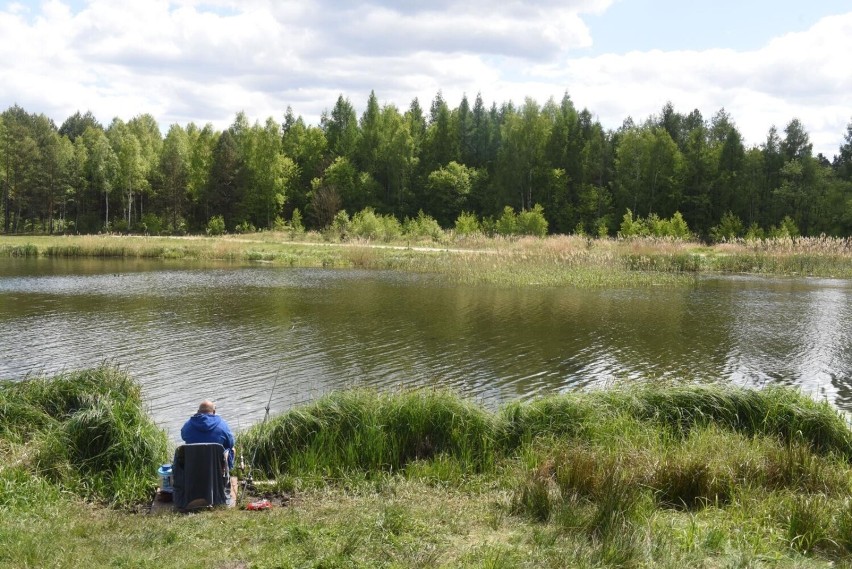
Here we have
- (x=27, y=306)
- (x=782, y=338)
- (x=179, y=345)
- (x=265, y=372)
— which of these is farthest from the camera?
(x=27, y=306)

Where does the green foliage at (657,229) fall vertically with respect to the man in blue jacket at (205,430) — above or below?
above

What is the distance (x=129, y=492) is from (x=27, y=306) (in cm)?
1994

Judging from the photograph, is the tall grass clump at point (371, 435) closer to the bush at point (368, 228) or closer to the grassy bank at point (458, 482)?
the grassy bank at point (458, 482)

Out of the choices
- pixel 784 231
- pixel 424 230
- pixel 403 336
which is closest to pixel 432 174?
pixel 424 230

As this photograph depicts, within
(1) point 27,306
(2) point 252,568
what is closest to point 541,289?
(1) point 27,306

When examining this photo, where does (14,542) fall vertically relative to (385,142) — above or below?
A: below

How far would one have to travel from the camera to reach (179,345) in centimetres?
1853

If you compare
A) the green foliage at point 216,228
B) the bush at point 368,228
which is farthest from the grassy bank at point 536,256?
the green foliage at point 216,228

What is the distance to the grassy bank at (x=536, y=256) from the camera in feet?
120

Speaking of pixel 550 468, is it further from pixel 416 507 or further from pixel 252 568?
pixel 252 568

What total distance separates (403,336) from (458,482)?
461 inches

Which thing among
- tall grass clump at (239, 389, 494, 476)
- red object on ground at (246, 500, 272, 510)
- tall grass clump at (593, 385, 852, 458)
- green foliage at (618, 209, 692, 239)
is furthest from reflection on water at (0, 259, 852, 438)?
green foliage at (618, 209, 692, 239)

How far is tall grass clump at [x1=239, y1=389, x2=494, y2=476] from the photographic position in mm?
9406

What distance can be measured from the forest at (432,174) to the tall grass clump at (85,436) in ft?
195
